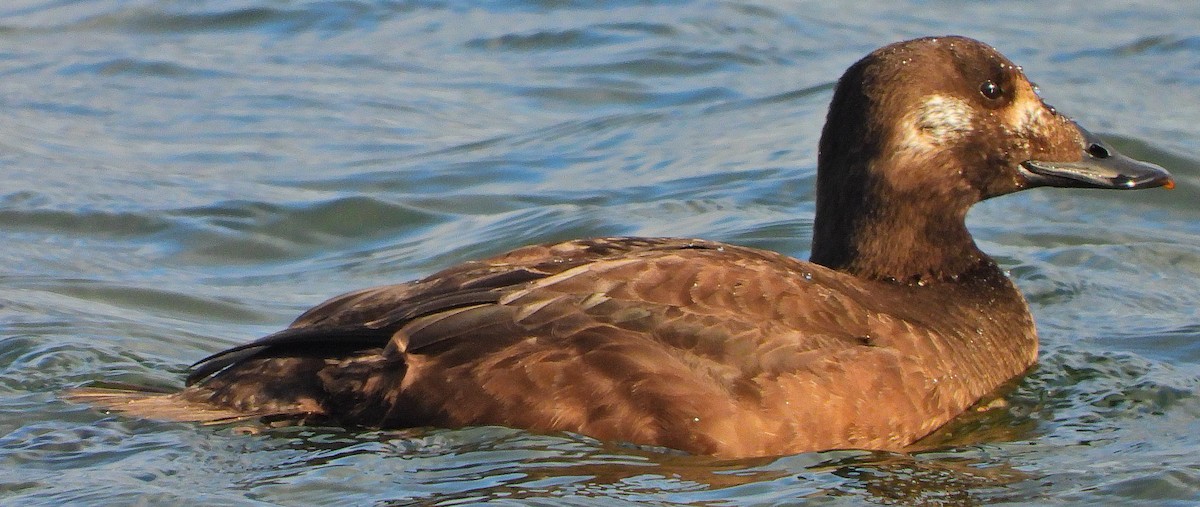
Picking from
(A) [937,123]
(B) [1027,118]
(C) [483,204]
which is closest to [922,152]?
(A) [937,123]

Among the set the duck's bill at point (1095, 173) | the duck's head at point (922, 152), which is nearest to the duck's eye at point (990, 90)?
the duck's head at point (922, 152)

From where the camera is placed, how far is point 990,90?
223 inches

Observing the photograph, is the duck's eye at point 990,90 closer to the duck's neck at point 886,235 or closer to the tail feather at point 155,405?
the duck's neck at point 886,235

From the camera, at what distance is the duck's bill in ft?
19.1

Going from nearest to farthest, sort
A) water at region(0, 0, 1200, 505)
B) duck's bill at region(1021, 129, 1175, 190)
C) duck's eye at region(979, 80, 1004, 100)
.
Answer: water at region(0, 0, 1200, 505) → duck's eye at region(979, 80, 1004, 100) → duck's bill at region(1021, 129, 1175, 190)

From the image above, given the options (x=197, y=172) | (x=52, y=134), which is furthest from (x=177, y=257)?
(x=52, y=134)

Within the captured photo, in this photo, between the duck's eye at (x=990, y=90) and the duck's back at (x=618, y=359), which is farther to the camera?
the duck's eye at (x=990, y=90)

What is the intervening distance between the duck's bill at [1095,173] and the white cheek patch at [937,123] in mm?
292

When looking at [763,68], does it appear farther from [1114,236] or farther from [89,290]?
[89,290]

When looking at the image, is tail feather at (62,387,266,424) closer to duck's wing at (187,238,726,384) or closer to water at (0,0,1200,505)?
water at (0,0,1200,505)

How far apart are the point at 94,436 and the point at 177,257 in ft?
8.79

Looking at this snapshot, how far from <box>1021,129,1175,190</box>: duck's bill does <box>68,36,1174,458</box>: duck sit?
0.43 m

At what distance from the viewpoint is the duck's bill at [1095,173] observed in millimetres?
5816

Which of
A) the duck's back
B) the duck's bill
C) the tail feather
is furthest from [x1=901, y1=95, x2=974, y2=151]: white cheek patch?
the tail feather
